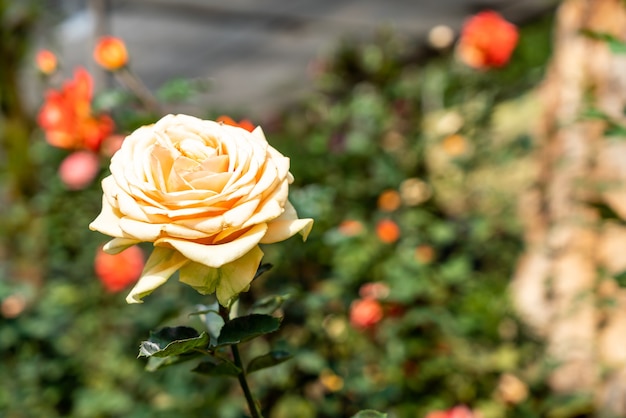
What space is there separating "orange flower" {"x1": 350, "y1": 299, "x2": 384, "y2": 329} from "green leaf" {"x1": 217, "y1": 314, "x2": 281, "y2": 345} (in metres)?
1.29

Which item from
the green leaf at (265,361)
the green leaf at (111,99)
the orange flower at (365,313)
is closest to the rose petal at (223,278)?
the green leaf at (265,361)

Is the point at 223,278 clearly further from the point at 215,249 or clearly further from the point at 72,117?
the point at 72,117

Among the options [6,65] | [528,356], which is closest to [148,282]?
[528,356]

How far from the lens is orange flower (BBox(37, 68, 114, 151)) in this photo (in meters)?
1.67

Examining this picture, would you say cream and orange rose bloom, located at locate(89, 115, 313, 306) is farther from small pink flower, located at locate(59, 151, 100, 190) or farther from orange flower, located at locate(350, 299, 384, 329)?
small pink flower, located at locate(59, 151, 100, 190)

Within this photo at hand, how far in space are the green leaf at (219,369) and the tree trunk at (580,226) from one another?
4.41 feet

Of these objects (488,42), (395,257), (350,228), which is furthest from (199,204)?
(488,42)

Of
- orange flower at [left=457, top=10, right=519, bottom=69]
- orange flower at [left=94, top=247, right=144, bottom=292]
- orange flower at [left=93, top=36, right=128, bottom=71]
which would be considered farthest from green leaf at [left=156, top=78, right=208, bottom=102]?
orange flower at [left=457, top=10, right=519, bottom=69]

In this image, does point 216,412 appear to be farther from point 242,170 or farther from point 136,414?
point 242,170

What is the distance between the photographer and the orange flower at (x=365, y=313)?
195cm

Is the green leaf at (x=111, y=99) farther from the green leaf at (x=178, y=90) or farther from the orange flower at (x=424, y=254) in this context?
the orange flower at (x=424, y=254)

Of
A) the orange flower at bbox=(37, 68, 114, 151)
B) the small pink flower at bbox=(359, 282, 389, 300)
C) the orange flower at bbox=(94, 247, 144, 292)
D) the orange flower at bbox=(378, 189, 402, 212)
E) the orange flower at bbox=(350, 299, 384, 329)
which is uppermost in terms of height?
the orange flower at bbox=(37, 68, 114, 151)

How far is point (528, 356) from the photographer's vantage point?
6.83ft

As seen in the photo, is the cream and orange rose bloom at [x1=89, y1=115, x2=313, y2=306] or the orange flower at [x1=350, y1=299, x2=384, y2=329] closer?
the cream and orange rose bloom at [x1=89, y1=115, x2=313, y2=306]
